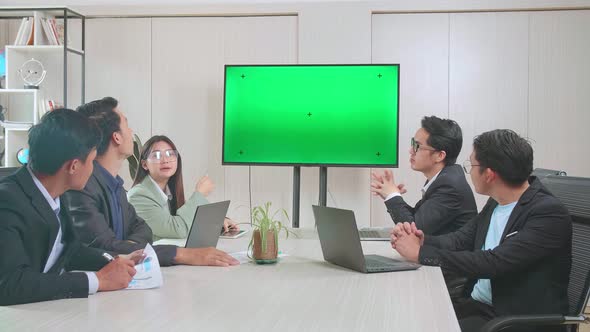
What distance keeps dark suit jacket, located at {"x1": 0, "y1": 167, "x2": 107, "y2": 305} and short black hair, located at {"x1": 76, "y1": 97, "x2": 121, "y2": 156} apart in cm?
78

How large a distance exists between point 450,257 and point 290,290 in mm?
674

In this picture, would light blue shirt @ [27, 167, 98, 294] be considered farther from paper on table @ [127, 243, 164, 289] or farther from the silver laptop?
the silver laptop

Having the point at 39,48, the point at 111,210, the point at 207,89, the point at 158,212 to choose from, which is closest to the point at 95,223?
the point at 111,210

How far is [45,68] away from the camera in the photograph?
511cm

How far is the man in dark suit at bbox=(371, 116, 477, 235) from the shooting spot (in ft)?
9.91

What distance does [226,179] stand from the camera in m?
4.96

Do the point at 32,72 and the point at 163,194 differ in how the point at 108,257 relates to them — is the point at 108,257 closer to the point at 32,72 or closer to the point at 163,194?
the point at 163,194

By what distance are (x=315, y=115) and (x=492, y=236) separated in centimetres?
210

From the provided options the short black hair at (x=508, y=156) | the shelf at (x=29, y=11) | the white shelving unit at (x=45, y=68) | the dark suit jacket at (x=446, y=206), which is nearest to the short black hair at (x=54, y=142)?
the short black hair at (x=508, y=156)

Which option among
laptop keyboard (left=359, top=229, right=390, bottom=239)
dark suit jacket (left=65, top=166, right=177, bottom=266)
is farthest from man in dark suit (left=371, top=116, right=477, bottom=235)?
dark suit jacket (left=65, top=166, right=177, bottom=266)

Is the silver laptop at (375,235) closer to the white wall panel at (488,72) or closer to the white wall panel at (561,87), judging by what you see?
the white wall panel at (488,72)

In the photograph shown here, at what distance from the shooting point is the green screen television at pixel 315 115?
429cm

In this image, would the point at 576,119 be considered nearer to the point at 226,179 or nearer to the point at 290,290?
the point at 226,179

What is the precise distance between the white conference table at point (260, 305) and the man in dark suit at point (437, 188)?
0.92 meters
